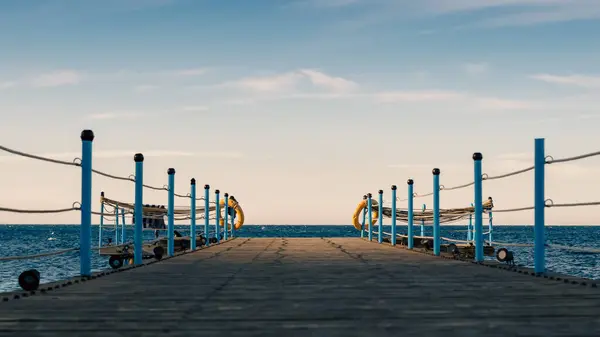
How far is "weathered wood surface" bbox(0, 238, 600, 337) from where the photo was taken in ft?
14.1

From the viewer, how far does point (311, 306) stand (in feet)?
17.5

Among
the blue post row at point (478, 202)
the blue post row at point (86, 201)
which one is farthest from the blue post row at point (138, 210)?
the blue post row at point (478, 202)

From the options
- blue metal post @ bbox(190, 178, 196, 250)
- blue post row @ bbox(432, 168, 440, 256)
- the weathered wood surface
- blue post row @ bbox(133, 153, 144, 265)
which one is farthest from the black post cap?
blue metal post @ bbox(190, 178, 196, 250)

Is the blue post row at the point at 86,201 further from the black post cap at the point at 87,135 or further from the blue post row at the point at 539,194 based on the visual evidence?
the blue post row at the point at 539,194

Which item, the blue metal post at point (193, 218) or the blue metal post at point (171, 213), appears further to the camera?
the blue metal post at point (193, 218)

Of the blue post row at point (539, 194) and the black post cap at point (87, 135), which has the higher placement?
the black post cap at point (87, 135)

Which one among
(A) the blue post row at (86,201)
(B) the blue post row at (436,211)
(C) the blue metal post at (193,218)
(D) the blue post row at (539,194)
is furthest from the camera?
(C) the blue metal post at (193,218)

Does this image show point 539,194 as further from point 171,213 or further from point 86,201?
point 171,213

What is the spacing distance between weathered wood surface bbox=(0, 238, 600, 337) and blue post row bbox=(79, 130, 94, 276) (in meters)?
0.37

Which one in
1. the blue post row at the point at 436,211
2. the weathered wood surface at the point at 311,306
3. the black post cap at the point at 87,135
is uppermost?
the black post cap at the point at 87,135

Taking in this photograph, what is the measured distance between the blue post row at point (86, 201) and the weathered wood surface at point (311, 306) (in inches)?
14.6

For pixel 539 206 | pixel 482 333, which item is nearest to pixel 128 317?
pixel 482 333

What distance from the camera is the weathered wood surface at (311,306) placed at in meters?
4.31

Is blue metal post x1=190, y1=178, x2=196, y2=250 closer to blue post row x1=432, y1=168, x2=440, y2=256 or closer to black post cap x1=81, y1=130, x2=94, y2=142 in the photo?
blue post row x1=432, y1=168, x2=440, y2=256
